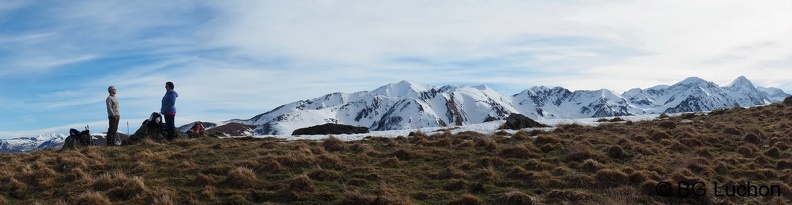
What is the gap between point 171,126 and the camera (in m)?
20.7

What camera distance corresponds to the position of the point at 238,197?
11.7m

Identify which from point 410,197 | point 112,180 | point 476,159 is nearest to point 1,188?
point 112,180

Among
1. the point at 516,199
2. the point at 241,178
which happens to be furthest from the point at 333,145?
the point at 516,199

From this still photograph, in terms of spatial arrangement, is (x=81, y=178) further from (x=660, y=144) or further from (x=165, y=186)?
(x=660, y=144)

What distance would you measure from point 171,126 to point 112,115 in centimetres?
215

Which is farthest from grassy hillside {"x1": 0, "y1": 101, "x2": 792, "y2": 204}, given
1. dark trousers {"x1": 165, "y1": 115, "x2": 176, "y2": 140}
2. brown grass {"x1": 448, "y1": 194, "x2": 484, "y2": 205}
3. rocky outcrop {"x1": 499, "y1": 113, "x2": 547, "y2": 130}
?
rocky outcrop {"x1": 499, "y1": 113, "x2": 547, "y2": 130}

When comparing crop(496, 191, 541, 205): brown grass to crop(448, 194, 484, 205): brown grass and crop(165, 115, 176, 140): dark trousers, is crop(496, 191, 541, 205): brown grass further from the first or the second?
crop(165, 115, 176, 140): dark trousers

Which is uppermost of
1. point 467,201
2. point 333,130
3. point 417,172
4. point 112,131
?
point 112,131

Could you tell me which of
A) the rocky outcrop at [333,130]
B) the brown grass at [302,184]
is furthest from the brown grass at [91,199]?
the rocky outcrop at [333,130]

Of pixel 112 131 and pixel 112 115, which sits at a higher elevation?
pixel 112 115

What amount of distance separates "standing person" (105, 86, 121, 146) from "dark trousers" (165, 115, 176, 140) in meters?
1.91

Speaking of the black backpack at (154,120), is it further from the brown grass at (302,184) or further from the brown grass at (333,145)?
the brown grass at (302,184)

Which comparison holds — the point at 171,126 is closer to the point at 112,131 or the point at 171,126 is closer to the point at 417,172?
the point at 112,131

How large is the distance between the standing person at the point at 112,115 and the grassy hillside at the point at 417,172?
2404 mm
